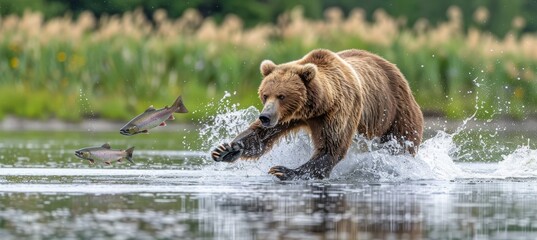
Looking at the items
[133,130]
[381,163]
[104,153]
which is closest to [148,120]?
[133,130]

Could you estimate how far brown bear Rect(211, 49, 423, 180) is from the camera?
10477 mm

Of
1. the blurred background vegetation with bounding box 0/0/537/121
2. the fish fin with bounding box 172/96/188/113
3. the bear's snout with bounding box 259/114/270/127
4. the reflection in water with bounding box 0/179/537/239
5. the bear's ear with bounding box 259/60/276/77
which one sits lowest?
the reflection in water with bounding box 0/179/537/239

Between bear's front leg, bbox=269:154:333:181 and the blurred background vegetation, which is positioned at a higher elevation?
the blurred background vegetation

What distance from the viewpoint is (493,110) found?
2152cm

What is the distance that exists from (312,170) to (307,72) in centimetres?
78

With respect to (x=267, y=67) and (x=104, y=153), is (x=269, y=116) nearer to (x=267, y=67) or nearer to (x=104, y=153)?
(x=267, y=67)

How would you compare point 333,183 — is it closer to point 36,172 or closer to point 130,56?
point 36,172

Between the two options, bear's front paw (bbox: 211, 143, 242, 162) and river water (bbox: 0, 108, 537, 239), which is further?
bear's front paw (bbox: 211, 143, 242, 162)

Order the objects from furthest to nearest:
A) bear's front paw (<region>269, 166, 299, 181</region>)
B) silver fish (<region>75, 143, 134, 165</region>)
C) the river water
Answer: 1. silver fish (<region>75, 143, 134, 165</region>)
2. bear's front paw (<region>269, 166, 299, 181</region>)
3. the river water

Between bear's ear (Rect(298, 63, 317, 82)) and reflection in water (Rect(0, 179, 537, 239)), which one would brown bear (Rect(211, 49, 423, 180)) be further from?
reflection in water (Rect(0, 179, 537, 239))

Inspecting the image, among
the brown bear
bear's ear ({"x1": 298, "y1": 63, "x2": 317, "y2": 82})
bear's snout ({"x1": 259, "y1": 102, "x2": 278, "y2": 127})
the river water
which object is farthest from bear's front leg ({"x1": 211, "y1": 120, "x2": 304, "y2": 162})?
bear's snout ({"x1": 259, "y1": 102, "x2": 278, "y2": 127})

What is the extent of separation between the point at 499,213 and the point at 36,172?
4482 millimetres

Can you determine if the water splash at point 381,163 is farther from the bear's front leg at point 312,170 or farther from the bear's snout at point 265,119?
the bear's snout at point 265,119

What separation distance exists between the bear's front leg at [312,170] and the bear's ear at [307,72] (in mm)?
646
